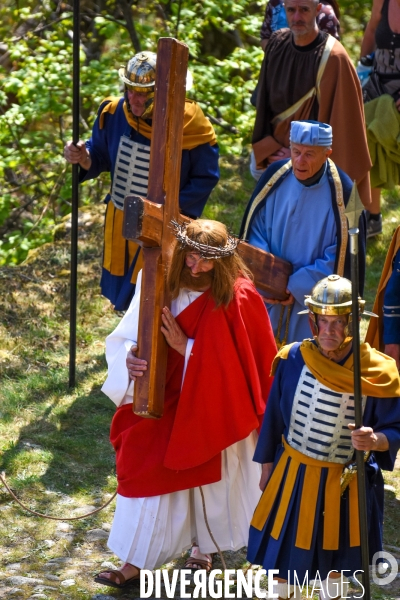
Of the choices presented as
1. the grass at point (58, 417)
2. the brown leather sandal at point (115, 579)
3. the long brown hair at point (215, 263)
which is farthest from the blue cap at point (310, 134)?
the brown leather sandal at point (115, 579)

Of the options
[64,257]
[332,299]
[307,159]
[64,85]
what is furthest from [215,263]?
[64,85]

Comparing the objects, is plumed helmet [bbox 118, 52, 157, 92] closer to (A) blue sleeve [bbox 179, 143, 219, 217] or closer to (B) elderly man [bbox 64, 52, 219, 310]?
(B) elderly man [bbox 64, 52, 219, 310]

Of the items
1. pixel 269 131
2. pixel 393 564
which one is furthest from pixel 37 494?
pixel 269 131

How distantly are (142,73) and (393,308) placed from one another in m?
1.83

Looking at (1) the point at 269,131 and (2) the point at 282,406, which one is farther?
(1) the point at 269,131

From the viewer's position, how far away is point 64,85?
9.29 m

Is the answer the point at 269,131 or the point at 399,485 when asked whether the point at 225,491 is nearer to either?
the point at 399,485

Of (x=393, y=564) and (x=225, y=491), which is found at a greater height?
(x=225, y=491)

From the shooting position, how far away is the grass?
4.93m

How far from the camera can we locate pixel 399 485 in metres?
5.62

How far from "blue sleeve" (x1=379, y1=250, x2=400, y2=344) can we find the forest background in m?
0.99

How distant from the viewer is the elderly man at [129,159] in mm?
5836

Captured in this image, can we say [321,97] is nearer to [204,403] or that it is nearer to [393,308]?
[393,308]

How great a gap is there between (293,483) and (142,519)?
869mm
